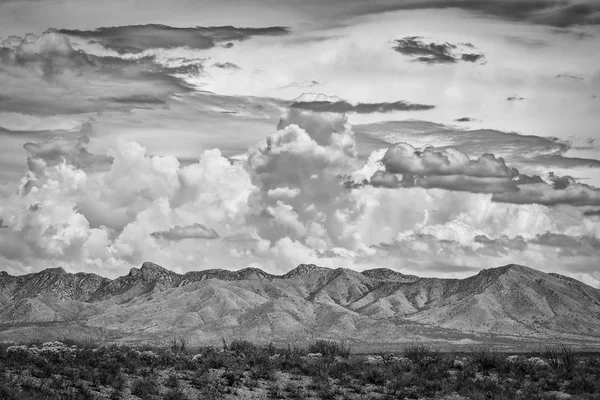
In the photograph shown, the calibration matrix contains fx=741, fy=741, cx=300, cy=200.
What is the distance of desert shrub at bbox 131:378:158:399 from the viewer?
32812 millimetres

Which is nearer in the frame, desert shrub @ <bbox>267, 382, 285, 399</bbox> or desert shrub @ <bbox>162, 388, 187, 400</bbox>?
desert shrub @ <bbox>162, 388, 187, 400</bbox>

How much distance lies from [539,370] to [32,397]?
29.0 meters

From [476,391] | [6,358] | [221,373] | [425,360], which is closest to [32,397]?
[6,358]

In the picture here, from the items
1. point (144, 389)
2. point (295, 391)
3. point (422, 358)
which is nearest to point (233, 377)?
point (295, 391)

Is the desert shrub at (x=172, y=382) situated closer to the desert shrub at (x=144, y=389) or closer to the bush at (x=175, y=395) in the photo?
the desert shrub at (x=144, y=389)

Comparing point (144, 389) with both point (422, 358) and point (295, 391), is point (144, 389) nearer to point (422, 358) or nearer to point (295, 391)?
point (295, 391)

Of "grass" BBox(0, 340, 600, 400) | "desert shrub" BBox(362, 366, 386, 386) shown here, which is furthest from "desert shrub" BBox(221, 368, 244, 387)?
"desert shrub" BBox(362, 366, 386, 386)

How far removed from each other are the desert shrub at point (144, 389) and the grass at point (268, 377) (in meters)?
0.05

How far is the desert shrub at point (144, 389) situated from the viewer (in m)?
32.8

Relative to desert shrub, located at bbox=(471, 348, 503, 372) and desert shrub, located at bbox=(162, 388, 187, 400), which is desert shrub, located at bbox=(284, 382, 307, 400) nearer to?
desert shrub, located at bbox=(162, 388, 187, 400)

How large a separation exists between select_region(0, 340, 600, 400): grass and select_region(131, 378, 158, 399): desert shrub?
0.05 metres

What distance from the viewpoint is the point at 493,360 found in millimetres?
46500

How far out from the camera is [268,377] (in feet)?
129

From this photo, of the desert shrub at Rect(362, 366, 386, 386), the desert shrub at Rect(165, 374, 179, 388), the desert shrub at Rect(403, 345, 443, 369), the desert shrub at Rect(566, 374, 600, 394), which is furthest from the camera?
the desert shrub at Rect(403, 345, 443, 369)
